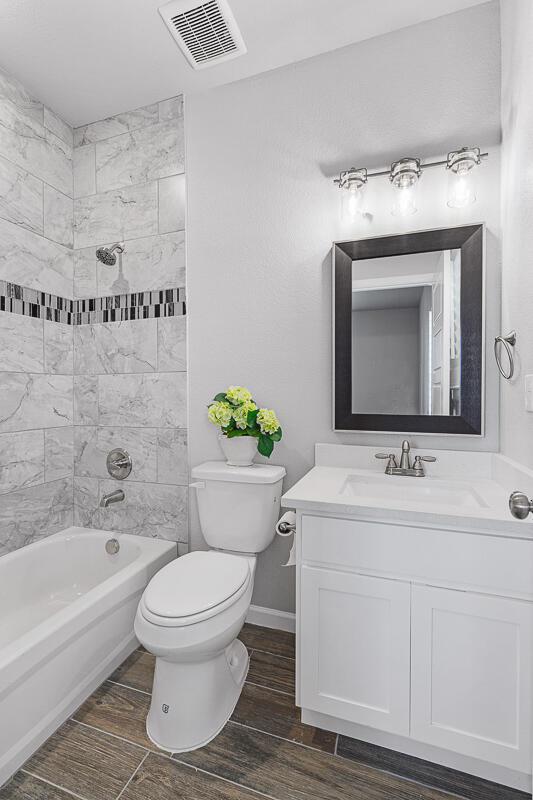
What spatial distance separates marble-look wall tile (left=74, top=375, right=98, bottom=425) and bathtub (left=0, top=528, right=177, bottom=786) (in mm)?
620

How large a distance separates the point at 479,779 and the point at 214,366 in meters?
1.80

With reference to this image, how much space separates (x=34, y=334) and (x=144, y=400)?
0.66m

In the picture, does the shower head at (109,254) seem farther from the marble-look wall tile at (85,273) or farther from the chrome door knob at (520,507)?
the chrome door knob at (520,507)

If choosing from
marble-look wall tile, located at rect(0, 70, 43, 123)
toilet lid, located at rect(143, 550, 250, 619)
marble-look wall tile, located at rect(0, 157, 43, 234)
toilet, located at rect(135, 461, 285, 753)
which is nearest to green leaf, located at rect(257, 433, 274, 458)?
toilet, located at rect(135, 461, 285, 753)

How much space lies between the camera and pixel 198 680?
140 centimetres

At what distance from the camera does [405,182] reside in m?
1.68

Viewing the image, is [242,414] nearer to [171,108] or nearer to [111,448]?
[111,448]

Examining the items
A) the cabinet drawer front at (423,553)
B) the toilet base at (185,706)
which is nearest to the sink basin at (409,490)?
the cabinet drawer front at (423,553)

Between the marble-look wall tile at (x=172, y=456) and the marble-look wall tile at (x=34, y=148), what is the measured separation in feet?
4.90

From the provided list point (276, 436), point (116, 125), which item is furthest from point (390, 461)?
point (116, 125)

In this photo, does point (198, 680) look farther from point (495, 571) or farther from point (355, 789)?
point (495, 571)

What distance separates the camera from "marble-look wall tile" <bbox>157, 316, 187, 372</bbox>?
214 cm

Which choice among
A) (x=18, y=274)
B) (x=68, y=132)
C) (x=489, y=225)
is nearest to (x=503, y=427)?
(x=489, y=225)

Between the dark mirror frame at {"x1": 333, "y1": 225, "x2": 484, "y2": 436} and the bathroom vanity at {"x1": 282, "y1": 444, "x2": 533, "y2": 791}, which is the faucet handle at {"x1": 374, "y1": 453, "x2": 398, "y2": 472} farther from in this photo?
the bathroom vanity at {"x1": 282, "y1": 444, "x2": 533, "y2": 791}
